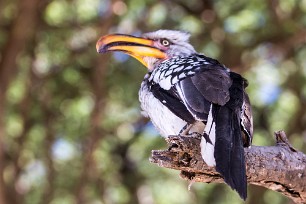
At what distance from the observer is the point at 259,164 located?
3.17m

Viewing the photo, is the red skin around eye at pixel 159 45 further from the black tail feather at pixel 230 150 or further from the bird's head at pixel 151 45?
the black tail feather at pixel 230 150

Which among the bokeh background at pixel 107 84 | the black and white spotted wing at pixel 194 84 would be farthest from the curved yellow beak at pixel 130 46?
the bokeh background at pixel 107 84

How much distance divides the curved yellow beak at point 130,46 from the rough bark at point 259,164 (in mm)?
1115

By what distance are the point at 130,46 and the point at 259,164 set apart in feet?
4.34

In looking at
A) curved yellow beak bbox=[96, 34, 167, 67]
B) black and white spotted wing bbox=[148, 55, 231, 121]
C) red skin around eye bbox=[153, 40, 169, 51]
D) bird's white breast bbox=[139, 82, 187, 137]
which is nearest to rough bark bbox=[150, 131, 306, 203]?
black and white spotted wing bbox=[148, 55, 231, 121]

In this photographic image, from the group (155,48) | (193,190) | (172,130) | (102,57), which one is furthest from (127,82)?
(172,130)

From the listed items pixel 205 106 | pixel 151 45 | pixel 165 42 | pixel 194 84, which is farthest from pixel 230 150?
pixel 165 42

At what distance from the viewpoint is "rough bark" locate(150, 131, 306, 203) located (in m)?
2.89

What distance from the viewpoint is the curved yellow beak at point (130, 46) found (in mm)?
4035

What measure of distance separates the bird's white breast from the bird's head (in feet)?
1.30

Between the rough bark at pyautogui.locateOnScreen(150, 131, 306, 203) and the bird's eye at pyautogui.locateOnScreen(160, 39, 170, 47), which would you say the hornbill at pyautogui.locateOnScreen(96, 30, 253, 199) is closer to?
the rough bark at pyautogui.locateOnScreen(150, 131, 306, 203)

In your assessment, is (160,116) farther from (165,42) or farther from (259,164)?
(165,42)

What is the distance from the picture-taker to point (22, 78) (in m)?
8.72

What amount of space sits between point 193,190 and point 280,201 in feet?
3.47
